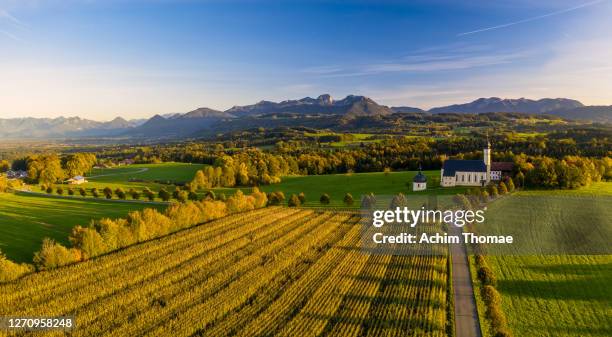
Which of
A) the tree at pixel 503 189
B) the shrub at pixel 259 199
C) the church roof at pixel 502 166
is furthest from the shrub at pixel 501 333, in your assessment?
the church roof at pixel 502 166

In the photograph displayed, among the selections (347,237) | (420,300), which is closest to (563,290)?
(420,300)

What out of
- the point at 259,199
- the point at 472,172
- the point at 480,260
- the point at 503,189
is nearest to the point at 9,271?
the point at 259,199

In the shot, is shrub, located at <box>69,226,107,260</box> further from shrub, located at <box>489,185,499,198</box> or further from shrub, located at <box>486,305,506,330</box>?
shrub, located at <box>489,185,499,198</box>

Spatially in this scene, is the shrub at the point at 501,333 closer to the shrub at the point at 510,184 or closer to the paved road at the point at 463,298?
the paved road at the point at 463,298

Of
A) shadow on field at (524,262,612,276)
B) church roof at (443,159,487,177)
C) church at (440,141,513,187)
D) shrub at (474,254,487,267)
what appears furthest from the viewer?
church roof at (443,159,487,177)

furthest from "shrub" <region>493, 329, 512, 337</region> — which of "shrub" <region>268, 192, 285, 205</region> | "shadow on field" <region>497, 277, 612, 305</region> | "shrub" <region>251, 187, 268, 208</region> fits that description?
"shrub" <region>268, 192, 285, 205</region>

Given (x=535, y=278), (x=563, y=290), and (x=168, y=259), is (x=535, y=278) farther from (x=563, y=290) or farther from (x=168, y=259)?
(x=168, y=259)

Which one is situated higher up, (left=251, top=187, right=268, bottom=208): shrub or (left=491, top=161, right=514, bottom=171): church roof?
(left=491, top=161, right=514, bottom=171): church roof
